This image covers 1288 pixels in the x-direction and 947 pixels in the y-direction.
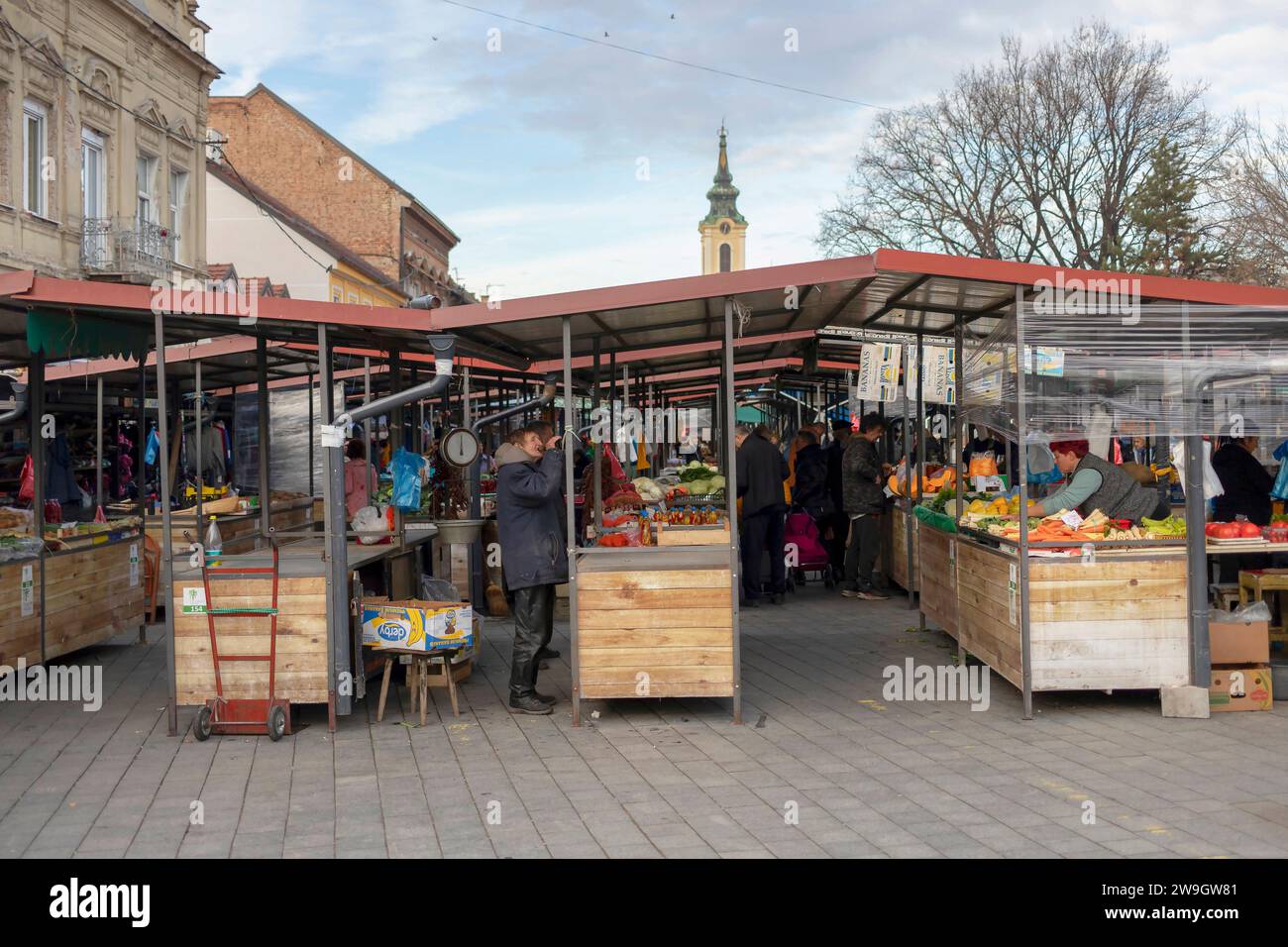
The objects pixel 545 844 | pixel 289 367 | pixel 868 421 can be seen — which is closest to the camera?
pixel 545 844

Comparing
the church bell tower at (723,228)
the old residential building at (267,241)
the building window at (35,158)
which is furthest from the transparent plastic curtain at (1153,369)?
the church bell tower at (723,228)

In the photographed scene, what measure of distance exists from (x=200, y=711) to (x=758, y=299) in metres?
4.68

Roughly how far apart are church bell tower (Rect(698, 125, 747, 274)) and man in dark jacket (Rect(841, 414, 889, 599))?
11976 cm

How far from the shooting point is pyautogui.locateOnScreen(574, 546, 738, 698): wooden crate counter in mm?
8047

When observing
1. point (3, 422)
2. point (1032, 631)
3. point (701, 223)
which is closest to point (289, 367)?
point (3, 422)

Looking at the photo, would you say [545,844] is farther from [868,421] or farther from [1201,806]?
[868,421]

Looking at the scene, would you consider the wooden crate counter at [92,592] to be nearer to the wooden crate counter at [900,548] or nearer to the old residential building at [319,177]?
the wooden crate counter at [900,548]

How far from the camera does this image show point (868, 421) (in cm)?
1406

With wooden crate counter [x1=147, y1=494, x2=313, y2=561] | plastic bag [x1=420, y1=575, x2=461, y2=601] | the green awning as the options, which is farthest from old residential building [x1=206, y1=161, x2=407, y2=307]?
plastic bag [x1=420, y1=575, x2=461, y2=601]

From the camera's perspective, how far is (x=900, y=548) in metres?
14.3

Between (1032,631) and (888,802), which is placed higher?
(1032,631)

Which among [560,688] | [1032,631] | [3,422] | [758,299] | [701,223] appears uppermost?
[701,223]

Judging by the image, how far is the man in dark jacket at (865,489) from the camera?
1407 centimetres

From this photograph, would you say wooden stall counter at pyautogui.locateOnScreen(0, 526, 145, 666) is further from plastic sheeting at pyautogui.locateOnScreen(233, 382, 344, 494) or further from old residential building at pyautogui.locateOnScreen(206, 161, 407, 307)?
old residential building at pyautogui.locateOnScreen(206, 161, 407, 307)
